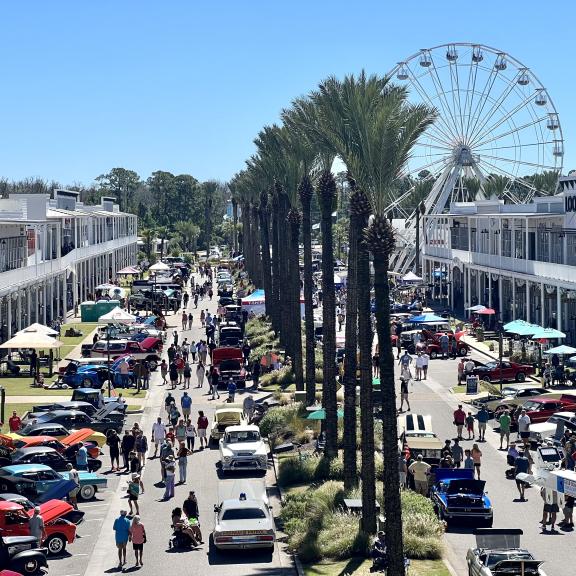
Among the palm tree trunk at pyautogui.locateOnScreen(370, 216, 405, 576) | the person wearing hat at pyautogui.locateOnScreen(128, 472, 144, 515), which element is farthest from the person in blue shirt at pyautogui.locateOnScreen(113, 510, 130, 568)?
the palm tree trunk at pyautogui.locateOnScreen(370, 216, 405, 576)

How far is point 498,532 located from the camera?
21.4 metres

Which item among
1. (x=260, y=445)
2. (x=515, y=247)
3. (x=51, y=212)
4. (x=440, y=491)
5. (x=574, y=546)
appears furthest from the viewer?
(x=51, y=212)

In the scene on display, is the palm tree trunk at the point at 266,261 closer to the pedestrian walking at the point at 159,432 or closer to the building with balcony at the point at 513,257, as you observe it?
the building with balcony at the point at 513,257

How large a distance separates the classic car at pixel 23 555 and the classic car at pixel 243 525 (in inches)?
135

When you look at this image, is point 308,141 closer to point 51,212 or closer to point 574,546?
point 574,546

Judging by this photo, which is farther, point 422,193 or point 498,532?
point 422,193

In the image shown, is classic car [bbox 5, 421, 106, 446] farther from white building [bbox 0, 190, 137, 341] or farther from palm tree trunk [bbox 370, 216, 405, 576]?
white building [bbox 0, 190, 137, 341]

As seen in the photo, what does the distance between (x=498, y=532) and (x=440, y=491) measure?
5.84m

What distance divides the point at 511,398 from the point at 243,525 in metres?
18.2

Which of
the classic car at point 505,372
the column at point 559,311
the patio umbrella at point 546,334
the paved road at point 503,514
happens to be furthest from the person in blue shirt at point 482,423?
the column at point 559,311

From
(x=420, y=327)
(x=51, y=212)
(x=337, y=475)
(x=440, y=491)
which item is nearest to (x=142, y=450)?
(x=337, y=475)

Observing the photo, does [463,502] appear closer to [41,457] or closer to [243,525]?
[243,525]

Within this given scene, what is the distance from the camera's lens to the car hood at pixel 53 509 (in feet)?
81.6

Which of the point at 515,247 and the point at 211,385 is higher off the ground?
the point at 515,247
